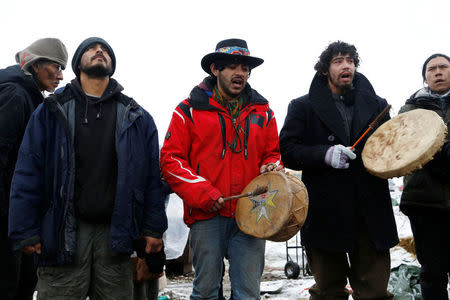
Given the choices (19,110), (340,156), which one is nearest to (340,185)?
(340,156)

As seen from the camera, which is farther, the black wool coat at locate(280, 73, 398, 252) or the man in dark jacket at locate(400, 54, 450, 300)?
the man in dark jacket at locate(400, 54, 450, 300)

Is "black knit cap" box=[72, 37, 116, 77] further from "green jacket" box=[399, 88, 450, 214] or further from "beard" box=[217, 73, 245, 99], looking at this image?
"green jacket" box=[399, 88, 450, 214]

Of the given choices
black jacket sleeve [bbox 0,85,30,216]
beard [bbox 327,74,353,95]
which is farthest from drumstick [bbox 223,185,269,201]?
black jacket sleeve [bbox 0,85,30,216]

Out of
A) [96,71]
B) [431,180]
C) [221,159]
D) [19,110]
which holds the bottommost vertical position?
[431,180]

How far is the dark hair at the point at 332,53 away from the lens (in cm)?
341

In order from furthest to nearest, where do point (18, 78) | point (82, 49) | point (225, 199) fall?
point (18, 78)
point (82, 49)
point (225, 199)

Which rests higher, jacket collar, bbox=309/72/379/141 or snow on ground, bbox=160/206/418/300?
jacket collar, bbox=309/72/379/141

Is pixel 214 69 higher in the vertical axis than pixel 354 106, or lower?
higher

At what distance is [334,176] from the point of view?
125 inches

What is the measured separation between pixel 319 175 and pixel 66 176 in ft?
6.10

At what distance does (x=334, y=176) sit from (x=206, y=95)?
1.16m

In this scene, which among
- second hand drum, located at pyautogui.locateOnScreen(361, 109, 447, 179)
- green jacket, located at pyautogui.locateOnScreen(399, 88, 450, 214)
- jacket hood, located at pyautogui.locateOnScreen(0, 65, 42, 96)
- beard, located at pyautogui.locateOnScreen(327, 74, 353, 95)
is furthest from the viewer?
beard, located at pyautogui.locateOnScreen(327, 74, 353, 95)

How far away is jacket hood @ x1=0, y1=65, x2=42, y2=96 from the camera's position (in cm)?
308

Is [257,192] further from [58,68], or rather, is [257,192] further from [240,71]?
[58,68]
